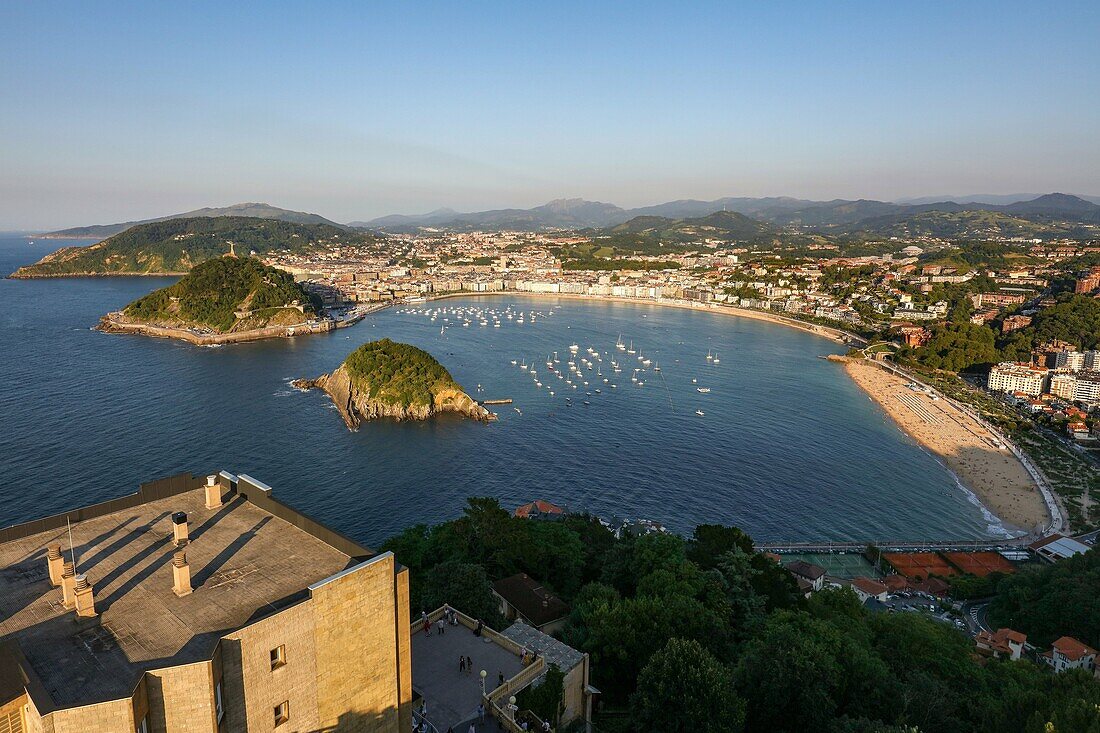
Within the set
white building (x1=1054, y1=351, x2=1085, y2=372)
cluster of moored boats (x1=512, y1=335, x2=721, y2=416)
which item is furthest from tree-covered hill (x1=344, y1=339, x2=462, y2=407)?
white building (x1=1054, y1=351, x2=1085, y2=372)

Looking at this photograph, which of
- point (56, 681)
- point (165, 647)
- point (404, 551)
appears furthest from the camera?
point (404, 551)

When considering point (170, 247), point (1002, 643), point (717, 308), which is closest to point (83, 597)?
point (1002, 643)

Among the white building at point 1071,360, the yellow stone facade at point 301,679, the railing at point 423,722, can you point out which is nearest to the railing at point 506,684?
the railing at point 423,722

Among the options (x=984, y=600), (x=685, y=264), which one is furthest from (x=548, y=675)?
(x=685, y=264)

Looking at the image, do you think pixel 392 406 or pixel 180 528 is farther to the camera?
pixel 392 406

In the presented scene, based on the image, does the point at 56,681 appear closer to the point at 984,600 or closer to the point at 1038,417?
the point at 984,600

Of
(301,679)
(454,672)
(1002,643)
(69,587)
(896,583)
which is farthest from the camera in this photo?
(896,583)

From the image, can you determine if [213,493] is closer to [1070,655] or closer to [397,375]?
[1070,655]
